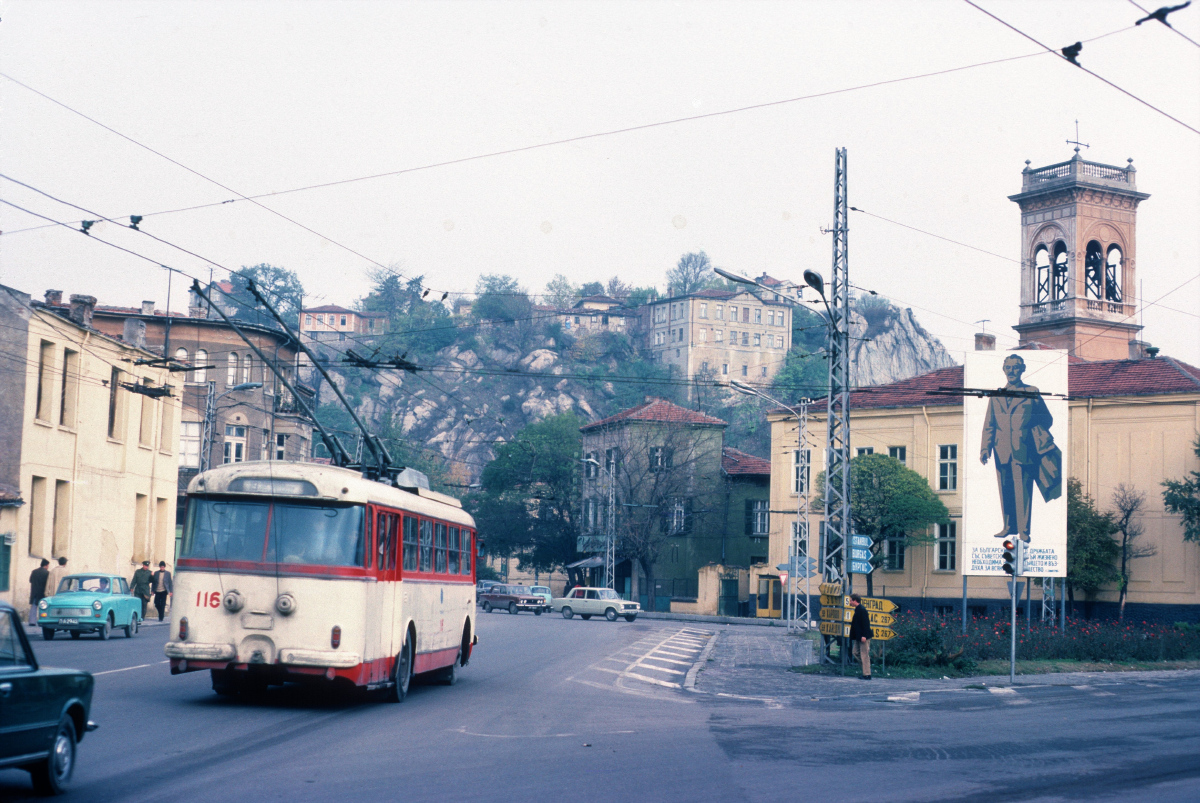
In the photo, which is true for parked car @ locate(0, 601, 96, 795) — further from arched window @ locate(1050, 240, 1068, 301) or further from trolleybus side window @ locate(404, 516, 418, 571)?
arched window @ locate(1050, 240, 1068, 301)

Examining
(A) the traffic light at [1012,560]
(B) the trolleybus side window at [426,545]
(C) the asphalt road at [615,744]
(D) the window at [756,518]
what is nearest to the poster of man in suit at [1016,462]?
(A) the traffic light at [1012,560]

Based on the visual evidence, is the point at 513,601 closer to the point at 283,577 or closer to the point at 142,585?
the point at 142,585

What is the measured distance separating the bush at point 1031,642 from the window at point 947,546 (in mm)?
20704

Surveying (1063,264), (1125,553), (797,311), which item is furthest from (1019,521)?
(797,311)

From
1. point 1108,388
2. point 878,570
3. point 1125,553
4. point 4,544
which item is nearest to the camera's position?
point 4,544

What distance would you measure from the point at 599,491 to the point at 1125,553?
38.6m

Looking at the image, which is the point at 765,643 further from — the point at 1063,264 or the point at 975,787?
the point at 1063,264

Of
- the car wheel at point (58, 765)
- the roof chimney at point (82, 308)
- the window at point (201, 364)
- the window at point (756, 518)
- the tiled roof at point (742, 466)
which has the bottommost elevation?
the car wheel at point (58, 765)

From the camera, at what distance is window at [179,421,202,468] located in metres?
69.6

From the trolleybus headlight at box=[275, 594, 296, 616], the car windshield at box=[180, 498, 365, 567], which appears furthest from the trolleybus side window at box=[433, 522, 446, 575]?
the trolleybus headlight at box=[275, 594, 296, 616]

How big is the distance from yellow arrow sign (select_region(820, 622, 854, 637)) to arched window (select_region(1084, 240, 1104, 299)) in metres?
48.3

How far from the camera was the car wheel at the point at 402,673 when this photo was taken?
54.3ft

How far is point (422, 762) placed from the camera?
11383 mm

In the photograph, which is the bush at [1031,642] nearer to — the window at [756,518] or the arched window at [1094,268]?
the arched window at [1094,268]
